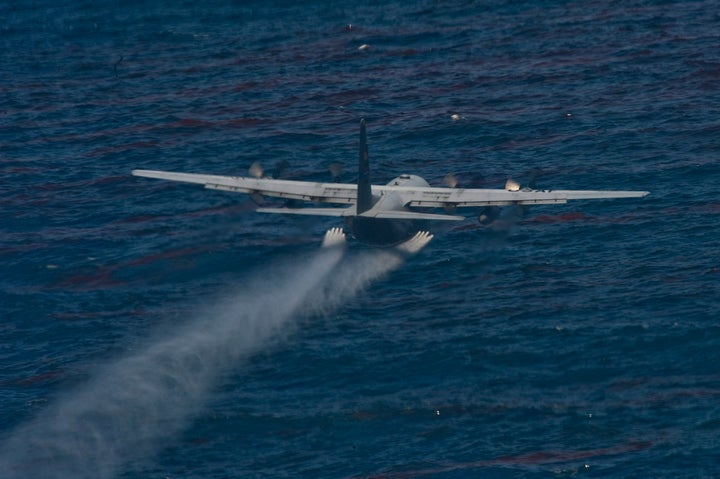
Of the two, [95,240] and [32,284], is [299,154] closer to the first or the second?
[95,240]

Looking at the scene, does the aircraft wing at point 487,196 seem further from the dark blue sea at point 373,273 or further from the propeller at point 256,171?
the propeller at point 256,171

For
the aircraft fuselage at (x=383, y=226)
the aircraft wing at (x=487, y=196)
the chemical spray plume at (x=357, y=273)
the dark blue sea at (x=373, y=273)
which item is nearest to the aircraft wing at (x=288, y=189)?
the dark blue sea at (x=373, y=273)

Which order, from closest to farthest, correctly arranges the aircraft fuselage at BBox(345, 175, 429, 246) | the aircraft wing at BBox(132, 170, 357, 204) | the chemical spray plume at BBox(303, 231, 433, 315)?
the chemical spray plume at BBox(303, 231, 433, 315)
the aircraft fuselage at BBox(345, 175, 429, 246)
the aircraft wing at BBox(132, 170, 357, 204)

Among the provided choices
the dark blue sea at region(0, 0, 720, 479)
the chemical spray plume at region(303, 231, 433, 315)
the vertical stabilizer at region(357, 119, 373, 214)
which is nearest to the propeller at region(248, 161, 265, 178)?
the dark blue sea at region(0, 0, 720, 479)

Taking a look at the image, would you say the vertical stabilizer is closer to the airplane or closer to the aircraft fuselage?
the airplane

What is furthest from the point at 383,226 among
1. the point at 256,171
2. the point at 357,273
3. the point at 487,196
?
the point at 256,171

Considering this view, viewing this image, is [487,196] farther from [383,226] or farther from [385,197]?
[383,226]

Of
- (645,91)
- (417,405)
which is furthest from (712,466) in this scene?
(645,91)
